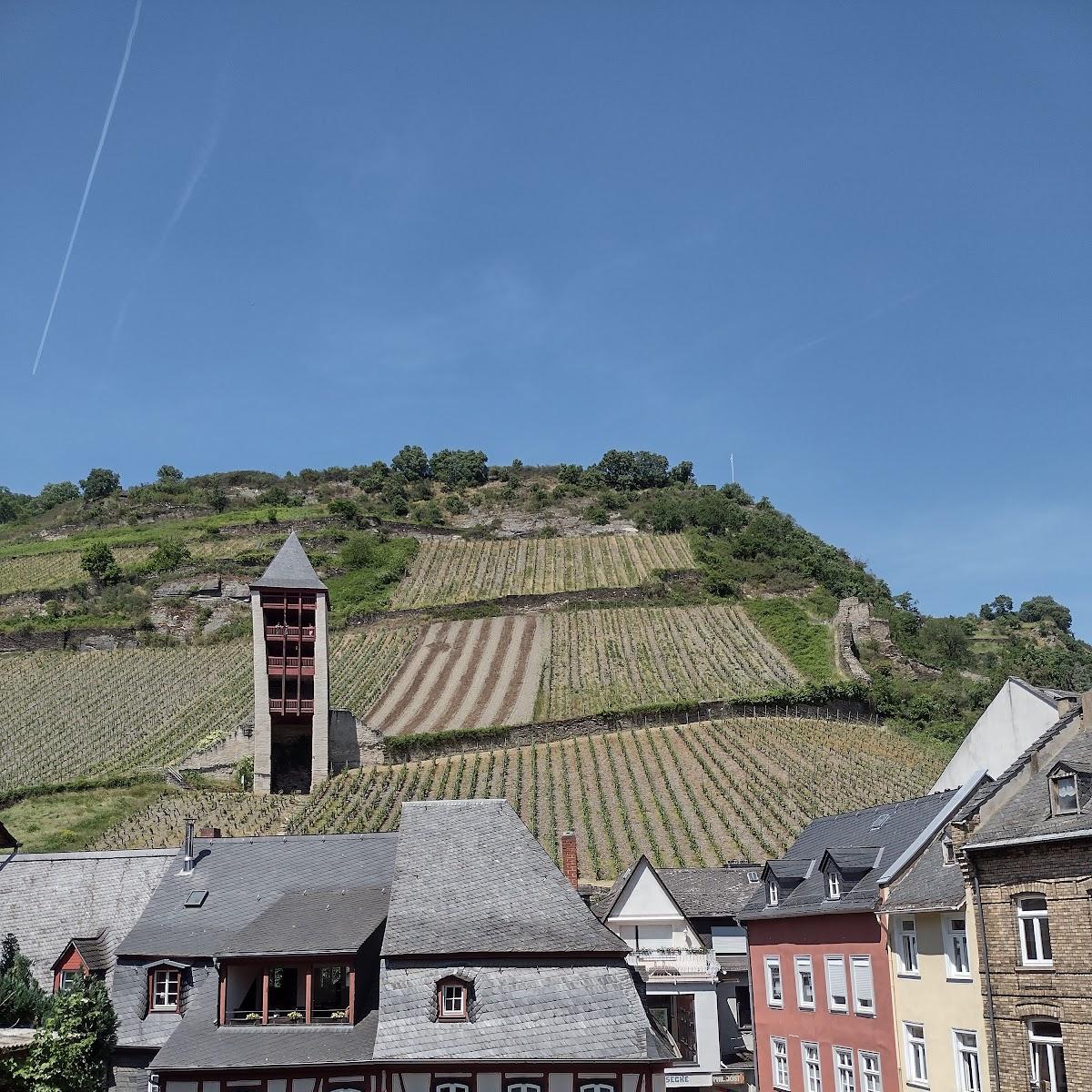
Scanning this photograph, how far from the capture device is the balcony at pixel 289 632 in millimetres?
71188

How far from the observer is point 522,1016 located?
25.8m

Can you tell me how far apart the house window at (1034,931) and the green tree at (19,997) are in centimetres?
2044

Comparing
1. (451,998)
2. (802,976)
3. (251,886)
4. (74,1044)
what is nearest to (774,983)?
(802,976)

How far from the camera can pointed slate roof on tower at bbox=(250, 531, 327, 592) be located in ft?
234

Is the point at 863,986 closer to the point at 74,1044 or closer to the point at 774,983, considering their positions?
the point at 774,983

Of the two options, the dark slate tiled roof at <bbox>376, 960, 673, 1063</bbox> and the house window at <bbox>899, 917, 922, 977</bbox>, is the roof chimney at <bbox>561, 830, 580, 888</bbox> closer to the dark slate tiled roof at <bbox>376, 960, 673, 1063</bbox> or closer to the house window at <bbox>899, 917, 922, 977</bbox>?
the dark slate tiled roof at <bbox>376, 960, 673, 1063</bbox>

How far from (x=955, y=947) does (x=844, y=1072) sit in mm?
6545

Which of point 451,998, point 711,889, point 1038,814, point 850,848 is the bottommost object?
point 451,998

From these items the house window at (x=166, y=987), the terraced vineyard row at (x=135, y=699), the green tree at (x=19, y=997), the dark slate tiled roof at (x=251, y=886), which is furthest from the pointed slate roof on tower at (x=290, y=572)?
the green tree at (x=19, y=997)

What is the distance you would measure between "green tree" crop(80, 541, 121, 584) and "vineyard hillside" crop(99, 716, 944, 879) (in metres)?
62.0

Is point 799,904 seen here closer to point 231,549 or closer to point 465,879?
point 465,879

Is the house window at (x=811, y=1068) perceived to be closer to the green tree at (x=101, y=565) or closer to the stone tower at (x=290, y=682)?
the stone tower at (x=290, y=682)

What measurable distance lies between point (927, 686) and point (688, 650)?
18.4m

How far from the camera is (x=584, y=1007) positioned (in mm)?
26000
